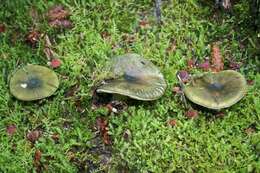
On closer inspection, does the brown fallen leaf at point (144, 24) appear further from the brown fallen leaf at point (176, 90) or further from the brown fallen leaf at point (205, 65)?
the brown fallen leaf at point (176, 90)

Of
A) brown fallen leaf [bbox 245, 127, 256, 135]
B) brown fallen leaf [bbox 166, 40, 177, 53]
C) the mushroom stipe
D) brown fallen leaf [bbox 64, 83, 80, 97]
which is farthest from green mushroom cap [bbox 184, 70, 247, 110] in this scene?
brown fallen leaf [bbox 64, 83, 80, 97]

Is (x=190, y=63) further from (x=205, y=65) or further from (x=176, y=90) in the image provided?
(x=176, y=90)

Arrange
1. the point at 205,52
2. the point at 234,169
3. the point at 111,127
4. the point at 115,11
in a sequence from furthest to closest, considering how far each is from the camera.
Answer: the point at 115,11
the point at 205,52
the point at 111,127
the point at 234,169

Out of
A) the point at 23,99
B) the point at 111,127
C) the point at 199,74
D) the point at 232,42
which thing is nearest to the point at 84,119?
the point at 111,127

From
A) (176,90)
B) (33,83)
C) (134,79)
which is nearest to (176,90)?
(176,90)

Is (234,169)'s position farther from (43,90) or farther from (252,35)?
(43,90)

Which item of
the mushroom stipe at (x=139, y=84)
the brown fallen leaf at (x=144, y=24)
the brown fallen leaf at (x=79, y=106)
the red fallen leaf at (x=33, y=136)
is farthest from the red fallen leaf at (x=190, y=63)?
the red fallen leaf at (x=33, y=136)

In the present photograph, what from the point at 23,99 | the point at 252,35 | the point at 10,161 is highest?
the point at 252,35
